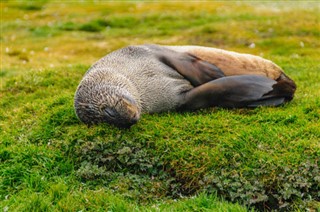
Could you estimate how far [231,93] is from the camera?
27.8 ft

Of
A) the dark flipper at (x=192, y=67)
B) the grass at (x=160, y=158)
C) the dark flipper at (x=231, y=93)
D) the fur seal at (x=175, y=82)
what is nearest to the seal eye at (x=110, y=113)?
the fur seal at (x=175, y=82)

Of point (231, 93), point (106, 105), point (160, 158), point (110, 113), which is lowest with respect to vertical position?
point (160, 158)

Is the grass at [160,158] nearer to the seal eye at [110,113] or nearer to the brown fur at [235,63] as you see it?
the seal eye at [110,113]

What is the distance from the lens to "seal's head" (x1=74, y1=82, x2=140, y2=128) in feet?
23.8

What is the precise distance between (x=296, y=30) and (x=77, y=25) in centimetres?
999

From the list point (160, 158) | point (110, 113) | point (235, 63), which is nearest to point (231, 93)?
point (235, 63)

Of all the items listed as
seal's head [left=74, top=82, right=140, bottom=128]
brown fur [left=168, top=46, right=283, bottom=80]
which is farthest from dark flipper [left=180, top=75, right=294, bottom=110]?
seal's head [left=74, top=82, right=140, bottom=128]

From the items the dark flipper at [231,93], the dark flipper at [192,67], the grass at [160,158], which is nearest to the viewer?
the grass at [160,158]

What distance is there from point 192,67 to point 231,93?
86 centimetres

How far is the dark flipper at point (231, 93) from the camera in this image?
27.7 ft

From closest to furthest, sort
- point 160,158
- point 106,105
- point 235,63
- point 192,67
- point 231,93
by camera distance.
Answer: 1. point 160,158
2. point 106,105
3. point 231,93
4. point 192,67
5. point 235,63

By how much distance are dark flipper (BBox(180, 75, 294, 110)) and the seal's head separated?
4.17 feet

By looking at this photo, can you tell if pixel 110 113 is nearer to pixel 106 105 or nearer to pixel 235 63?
pixel 106 105

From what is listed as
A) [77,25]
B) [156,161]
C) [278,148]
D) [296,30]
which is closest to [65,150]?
[156,161]
